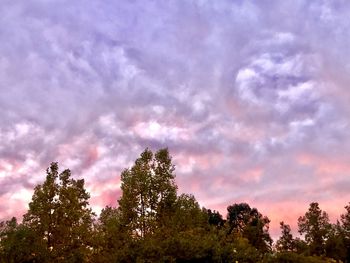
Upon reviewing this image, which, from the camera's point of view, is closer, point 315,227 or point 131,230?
point 131,230

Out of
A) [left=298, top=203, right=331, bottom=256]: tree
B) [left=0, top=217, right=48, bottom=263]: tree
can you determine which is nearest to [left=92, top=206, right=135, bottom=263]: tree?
[left=0, top=217, right=48, bottom=263]: tree

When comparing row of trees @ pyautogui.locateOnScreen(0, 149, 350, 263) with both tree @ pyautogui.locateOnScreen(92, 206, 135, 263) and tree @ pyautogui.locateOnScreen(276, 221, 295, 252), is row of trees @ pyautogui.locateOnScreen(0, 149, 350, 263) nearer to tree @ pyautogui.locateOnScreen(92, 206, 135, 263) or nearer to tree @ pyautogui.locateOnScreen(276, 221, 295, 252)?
tree @ pyautogui.locateOnScreen(92, 206, 135, 263)

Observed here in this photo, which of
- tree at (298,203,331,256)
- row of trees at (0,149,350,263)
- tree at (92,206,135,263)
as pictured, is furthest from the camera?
tree at (298,203,331,256)

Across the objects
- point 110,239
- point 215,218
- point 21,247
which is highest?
point 215,218

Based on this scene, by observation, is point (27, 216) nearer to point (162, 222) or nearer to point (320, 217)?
point (162, 222)

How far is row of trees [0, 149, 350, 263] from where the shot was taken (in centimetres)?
2311

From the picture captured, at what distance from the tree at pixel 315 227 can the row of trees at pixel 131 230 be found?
78.8ft

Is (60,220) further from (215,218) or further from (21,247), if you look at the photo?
(215,218)

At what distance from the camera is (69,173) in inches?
1159

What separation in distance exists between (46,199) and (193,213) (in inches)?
357

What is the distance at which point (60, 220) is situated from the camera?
26953mm

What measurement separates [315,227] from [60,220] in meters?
34.3

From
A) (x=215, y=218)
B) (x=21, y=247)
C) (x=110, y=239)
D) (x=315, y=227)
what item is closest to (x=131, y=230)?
(x=110, y=239)

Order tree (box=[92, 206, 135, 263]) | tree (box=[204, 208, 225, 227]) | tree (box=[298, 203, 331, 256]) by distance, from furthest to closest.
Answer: tree (box=[204, 208, 225, 227]) < tree (box=[298, 203, 331, 256]) < tree (box=[92, 206, 135, 263])
